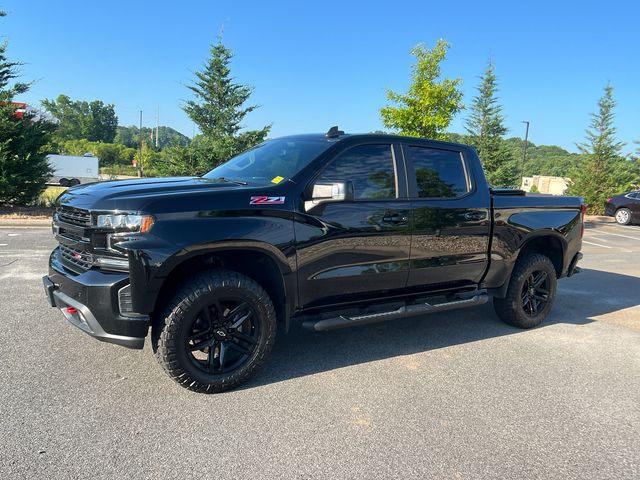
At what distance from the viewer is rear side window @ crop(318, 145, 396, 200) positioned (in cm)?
382

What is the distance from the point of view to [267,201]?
3.41 metres

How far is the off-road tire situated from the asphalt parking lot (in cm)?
19

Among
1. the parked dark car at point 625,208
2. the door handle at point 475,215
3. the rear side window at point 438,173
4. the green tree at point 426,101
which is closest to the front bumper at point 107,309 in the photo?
the rear side window at point 438,173

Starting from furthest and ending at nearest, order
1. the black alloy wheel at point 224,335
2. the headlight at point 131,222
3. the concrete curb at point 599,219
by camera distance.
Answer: the concrete curb at point 599,219 → the black alloy wheel at point 224,335 → the headlight at point 131,222

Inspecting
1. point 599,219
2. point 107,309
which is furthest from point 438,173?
point 599,219

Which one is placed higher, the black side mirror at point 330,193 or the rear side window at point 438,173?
the rear side window at point 438,173

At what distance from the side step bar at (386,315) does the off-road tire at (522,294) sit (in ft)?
1.44

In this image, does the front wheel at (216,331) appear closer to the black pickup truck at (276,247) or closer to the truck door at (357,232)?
the black pickup truck at (276,247)

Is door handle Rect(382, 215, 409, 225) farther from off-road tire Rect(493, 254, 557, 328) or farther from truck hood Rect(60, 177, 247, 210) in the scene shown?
off-road tire Rect(493, 254, 557, 328)

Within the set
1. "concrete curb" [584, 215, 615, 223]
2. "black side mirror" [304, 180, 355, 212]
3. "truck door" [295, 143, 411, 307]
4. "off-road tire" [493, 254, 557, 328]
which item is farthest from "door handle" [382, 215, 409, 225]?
"concrete curb" [584, 215, 615, 223]

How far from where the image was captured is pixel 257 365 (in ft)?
11.4

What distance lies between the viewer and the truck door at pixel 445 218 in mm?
4195

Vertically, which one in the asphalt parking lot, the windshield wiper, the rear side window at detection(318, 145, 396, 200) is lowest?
the asphalt parking lot

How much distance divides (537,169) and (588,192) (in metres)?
64.7
